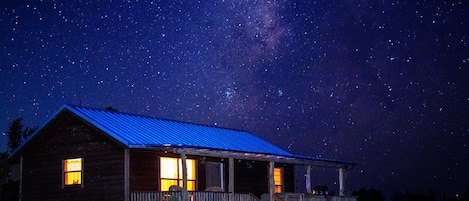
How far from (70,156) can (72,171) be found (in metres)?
0.64

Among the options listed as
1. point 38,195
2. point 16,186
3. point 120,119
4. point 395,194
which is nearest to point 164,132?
point 120,119

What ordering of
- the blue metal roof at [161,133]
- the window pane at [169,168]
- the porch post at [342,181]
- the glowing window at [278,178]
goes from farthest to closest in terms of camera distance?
the glowing window at [278,178] → the porch post at [342,181] → the window pane at [169,168] → the blue metal roof at [161,133]

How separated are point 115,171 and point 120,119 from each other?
4.05 meters

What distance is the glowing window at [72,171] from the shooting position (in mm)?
28281

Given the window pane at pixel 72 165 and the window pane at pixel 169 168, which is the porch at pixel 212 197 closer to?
the window pane at pixel 169 168

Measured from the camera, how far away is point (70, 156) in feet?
94.1

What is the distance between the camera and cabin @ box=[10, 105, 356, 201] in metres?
26.6

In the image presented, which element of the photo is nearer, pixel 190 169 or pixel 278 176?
pixel 190 169

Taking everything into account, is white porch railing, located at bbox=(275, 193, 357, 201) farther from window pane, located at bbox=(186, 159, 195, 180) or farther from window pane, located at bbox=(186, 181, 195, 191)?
window pane, located at bbox=(186, 159, 195, 180)

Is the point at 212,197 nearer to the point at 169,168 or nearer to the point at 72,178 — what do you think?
the point at 169,168

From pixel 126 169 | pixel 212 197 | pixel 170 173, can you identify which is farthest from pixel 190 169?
pixel 126 169

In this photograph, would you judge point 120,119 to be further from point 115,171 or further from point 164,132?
point 115,171

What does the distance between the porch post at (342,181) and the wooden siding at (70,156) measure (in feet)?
43.4

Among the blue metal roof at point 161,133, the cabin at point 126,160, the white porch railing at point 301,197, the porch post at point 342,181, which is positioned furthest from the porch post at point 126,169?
the porch post at point 342,181
